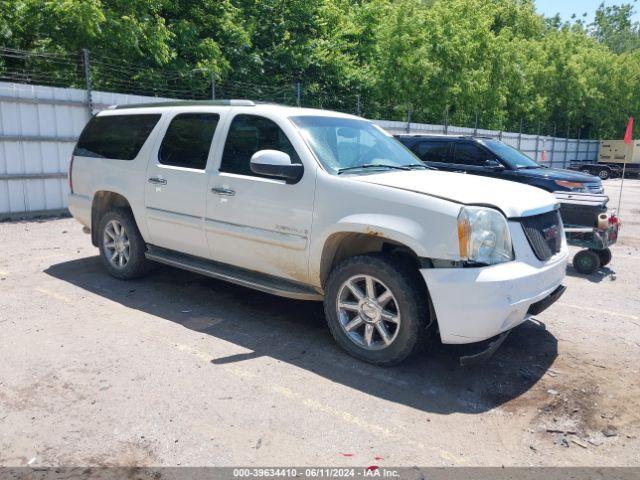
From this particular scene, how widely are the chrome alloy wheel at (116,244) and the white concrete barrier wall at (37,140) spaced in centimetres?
507

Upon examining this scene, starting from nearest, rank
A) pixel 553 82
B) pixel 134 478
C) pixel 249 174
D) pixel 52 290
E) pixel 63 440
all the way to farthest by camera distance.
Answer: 1. pixel 134 478
2. pixel 63 440
3. pixel 249 174
4. pixel 52 290
5. pixel 553 82

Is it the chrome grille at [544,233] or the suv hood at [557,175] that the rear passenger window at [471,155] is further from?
the chrome grille at [544,233]

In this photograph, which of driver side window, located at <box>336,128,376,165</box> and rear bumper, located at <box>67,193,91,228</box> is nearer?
driver side window, located at <box>336,128,376,165</box>

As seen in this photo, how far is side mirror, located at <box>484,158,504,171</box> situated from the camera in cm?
996

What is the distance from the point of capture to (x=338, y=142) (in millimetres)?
4855

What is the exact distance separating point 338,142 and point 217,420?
260cm

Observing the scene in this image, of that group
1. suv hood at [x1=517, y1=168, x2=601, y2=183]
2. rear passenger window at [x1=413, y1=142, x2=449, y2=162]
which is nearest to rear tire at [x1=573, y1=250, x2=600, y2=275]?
→ suv hood at [x1=517, y1=168, x2=601, y2=183]

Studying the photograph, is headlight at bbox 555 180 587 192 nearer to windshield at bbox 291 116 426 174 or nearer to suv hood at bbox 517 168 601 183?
suv hood at bbox 517 168 601 183

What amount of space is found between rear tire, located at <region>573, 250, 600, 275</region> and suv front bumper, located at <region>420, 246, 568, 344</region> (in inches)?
161

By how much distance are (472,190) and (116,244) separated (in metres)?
4.10

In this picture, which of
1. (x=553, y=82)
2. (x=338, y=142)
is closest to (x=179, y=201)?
(x=338, y=142)

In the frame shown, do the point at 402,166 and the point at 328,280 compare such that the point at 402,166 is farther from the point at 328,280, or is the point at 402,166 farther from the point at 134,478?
the point at 134,478

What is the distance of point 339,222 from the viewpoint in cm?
420

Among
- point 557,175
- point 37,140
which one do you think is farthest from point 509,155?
point 37,140
